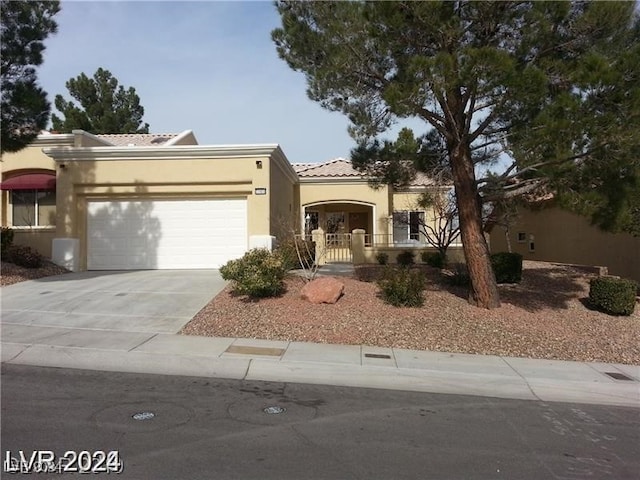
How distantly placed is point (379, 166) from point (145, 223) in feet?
25.9

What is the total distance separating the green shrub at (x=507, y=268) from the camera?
13.9m

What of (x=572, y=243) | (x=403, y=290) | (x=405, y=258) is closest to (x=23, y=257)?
(x=403, y=290)

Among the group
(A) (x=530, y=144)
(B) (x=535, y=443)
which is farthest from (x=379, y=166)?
(B) (x=535, y=443)

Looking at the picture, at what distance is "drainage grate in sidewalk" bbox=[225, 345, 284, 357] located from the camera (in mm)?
8273

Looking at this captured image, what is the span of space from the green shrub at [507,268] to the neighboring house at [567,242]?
4.96 feet

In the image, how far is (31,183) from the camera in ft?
58.4

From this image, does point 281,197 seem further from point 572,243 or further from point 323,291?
point 572,243

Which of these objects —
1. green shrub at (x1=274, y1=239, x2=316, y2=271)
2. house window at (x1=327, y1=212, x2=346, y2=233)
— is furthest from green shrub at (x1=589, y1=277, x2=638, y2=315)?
house window at (x1=327, y1=212, x2=346, y2=233)

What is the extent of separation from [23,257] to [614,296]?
50.6 ft

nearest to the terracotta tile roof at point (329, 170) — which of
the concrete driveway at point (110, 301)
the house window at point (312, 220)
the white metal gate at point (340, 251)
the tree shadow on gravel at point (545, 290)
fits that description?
the house window at point (312, 220)

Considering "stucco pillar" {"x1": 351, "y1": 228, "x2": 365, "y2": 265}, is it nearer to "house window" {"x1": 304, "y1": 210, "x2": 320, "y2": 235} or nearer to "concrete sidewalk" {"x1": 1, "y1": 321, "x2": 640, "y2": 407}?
"house window" {"x1": 304, "y1": 210, "x2": 320, "y2": 235}

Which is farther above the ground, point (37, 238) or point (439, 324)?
point (37, 238)

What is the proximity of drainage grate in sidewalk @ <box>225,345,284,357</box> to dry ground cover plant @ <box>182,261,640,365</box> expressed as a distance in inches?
30.7

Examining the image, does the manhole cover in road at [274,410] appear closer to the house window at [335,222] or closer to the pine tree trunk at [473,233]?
the pine tree trunk at [473,233]
